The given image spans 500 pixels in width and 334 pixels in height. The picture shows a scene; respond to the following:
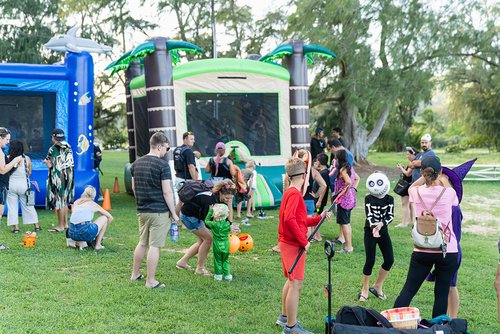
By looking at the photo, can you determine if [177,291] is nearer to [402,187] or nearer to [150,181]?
[150,181]

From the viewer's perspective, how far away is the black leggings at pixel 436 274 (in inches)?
178

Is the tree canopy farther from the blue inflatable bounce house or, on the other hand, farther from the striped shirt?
the striped shirt

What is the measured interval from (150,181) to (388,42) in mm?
15675

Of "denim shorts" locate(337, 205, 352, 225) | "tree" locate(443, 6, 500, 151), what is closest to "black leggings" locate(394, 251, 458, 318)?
"denim shorts" locate(337, 205, 352, 225)

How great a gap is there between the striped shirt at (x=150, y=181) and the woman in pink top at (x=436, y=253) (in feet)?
8.20

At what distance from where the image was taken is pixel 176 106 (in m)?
11.4

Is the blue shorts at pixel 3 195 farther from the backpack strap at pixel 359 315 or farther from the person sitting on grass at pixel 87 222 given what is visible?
the backpack strap at pixel 359 315

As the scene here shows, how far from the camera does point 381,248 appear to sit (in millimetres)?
5680

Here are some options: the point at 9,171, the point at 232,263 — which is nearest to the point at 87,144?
the point at 9,171

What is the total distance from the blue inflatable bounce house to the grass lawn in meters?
3.26

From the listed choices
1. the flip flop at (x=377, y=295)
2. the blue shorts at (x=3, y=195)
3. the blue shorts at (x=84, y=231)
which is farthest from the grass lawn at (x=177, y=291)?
the blue shorts at (x=3, y=195)

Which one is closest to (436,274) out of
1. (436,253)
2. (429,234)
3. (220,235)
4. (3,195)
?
(436,253)

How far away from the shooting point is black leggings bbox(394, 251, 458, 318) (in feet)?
14.9

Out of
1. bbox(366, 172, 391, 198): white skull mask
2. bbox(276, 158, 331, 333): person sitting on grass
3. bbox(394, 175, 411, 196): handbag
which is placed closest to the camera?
bbox(276, 158, 331, 333): person sitting on grass
